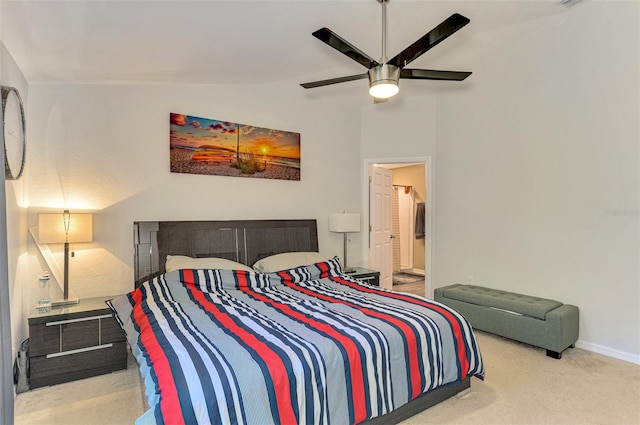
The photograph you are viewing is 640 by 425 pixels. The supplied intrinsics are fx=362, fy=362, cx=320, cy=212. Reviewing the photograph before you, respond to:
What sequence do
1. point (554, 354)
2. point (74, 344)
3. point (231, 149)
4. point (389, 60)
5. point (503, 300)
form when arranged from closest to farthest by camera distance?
point (389, 60) < point (74, 344) < point (554, 354) < point (503, 300) < point (231, 149)

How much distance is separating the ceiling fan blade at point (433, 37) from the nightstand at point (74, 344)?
2.93 meters

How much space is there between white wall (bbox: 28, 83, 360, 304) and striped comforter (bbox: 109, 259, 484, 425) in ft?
2.10

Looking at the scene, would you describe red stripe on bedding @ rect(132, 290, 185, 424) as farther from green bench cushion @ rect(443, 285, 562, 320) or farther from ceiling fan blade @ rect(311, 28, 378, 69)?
green bench cushion @ rect(443, 285, 562, 320)

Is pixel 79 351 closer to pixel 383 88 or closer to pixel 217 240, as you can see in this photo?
pixel 217 240

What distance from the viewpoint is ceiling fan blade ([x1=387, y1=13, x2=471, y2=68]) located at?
1.92 m

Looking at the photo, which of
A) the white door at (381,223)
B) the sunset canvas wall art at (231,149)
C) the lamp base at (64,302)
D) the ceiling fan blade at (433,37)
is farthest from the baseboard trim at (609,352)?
the lamp base at (64,302)

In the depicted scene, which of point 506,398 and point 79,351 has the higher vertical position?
point 79,351

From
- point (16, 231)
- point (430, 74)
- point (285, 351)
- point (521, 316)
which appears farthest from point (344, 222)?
point (16, 231)

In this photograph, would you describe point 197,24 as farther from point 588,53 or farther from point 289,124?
point 588,53

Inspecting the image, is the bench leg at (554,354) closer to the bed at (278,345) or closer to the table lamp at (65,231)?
the bed at (278,345)

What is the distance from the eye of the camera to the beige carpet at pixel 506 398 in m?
2.31

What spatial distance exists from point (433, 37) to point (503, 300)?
2.72 metres

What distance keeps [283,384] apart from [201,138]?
114 inches

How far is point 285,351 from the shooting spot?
181 centimetres
